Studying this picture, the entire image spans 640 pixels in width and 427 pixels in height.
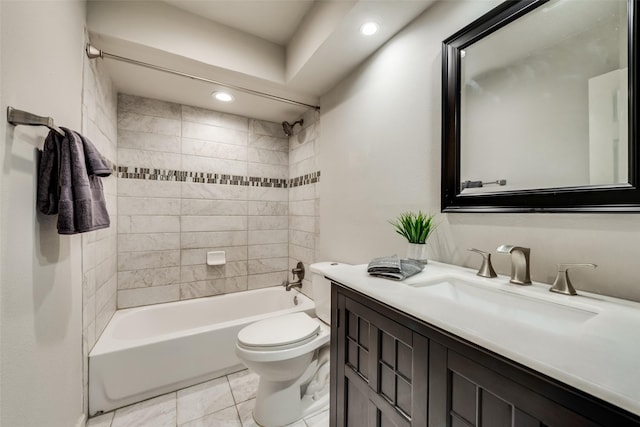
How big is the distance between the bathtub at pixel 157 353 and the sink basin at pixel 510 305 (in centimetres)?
145

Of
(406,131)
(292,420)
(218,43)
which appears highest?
(218,43)

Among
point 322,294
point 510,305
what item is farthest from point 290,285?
point 510,305

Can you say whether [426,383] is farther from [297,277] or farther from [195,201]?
[195,201]

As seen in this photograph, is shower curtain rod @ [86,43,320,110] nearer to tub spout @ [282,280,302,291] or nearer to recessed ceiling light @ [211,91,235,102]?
recessed ceiling light @ [211,91,235,102]

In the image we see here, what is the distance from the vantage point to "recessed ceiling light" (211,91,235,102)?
2.21m

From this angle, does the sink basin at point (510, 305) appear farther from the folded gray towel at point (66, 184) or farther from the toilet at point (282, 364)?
the folded gray towel at point (66, 184)

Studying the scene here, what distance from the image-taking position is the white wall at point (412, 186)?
32.1 inches

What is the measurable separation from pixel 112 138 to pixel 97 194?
43.0 inches

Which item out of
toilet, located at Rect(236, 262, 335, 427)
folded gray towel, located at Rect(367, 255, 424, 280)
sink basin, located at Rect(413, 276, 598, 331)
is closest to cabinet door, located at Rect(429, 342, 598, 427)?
sink basin, located at Rect(413, 276, 598, 331)

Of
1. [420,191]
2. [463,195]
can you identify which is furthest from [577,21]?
[420,191]

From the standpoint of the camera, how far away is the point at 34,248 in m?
0.93

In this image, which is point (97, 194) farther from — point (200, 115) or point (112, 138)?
point (200, 115)

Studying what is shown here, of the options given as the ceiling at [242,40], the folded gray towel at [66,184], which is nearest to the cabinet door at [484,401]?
the folded gray towel at [66,184]

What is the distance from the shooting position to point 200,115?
2.54m
